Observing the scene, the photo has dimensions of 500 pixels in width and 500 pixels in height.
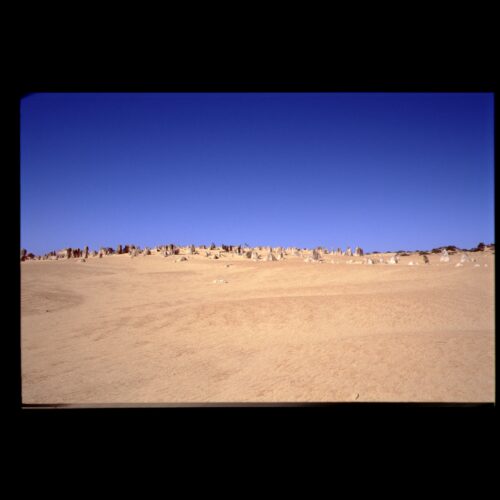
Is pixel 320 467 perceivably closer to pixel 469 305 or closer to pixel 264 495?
pixel 264 495

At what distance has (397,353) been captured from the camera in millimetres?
5250

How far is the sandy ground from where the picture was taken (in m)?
4.30

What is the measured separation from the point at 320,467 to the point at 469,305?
700 centimetres

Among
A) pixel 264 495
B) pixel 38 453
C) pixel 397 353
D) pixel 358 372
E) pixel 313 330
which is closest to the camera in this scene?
pixel 264 495

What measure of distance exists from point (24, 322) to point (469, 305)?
32.0 ft

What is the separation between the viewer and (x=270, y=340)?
626 centimetres

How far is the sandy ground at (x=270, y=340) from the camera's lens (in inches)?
169

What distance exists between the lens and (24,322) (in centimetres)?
805

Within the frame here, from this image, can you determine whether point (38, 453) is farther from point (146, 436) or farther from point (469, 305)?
point (469, 305)

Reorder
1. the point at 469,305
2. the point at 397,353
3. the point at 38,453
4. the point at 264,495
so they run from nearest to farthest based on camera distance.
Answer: the point at 264,495 < the point at 38,453 < the point at 397,353 < the point at 469,305

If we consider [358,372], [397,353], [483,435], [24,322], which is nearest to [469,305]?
[397,353]
